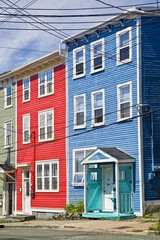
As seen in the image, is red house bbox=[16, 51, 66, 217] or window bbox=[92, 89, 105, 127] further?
red house bbox=[16, 51, 66, 217]

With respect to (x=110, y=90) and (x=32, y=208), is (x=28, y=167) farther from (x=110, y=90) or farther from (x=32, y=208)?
(x=110, y=90)

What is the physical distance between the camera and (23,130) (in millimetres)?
36406

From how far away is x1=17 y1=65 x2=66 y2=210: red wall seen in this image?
3209cm

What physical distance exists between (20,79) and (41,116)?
429 cm

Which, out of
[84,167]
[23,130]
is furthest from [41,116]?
[84,167]

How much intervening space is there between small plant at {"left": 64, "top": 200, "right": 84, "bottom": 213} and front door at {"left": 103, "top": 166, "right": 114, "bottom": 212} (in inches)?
63.0

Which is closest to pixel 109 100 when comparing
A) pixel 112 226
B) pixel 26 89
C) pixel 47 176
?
pixel 47 176

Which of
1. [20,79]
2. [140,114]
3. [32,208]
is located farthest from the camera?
[20,79]

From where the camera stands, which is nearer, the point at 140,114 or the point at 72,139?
the point at 140,114

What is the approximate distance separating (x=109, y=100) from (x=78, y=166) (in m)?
4.86

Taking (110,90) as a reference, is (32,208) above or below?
Result: below

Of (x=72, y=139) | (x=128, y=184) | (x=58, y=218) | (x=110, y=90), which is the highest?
(x=110, y=90)

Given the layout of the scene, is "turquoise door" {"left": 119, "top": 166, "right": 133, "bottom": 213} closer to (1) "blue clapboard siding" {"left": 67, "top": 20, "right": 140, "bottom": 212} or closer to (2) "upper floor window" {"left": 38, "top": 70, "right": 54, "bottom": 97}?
(1) "blue clapboard siding" {"left": 67, "top": 20, "right": 140, "bottom": 212}

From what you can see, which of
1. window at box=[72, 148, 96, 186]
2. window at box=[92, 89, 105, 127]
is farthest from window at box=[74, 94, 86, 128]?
window at box=[72, 148, 96, 186]
